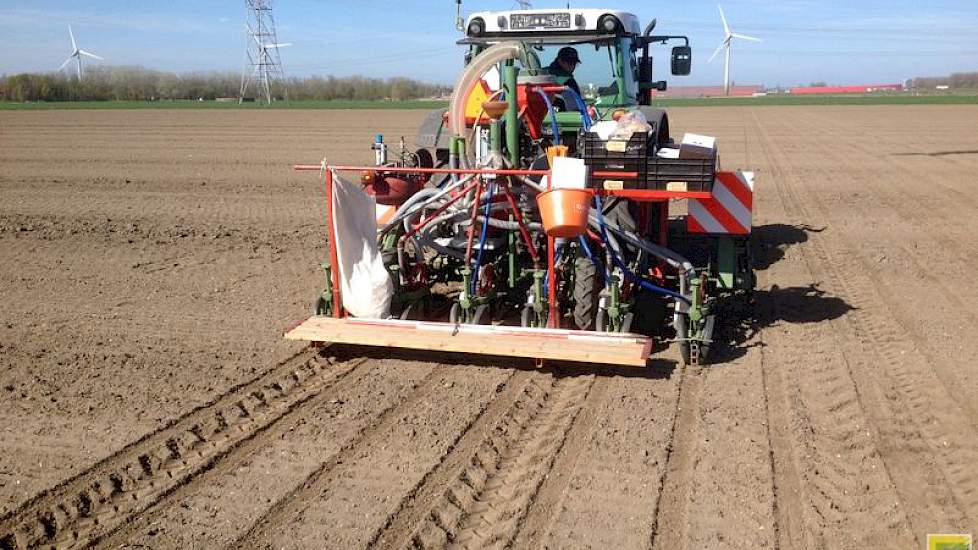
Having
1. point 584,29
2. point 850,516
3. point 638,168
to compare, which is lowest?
point 850,516

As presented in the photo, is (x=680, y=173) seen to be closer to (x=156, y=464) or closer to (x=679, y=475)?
(x=679, y=475)

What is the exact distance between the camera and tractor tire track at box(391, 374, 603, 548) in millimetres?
3729

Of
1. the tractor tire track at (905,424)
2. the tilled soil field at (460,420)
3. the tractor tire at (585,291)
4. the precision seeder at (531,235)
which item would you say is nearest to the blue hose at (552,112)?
the precision seeder at (531,235)

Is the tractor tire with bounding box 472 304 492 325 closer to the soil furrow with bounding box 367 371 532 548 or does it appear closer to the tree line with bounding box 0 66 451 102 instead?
the soil furrow with bounding box 367 371 532 548

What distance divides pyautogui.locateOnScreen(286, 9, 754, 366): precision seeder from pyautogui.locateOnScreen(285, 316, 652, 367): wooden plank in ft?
0.04

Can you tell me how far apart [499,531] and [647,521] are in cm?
64

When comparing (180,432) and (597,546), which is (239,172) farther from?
(597,546)

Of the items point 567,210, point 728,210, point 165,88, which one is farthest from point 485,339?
point 165,88

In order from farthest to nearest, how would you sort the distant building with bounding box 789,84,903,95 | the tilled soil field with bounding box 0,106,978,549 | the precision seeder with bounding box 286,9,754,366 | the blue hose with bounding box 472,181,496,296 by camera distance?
the distant building with bounding box 789,84,903,95
the blue hose with bounding box 472,181,496,296
the precision seeder with bounding box 286,9,754,366
the tilled soil field with bounding box 0,106,978,549

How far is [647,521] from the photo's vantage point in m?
3.79

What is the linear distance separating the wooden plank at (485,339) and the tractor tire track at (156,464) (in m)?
0.26

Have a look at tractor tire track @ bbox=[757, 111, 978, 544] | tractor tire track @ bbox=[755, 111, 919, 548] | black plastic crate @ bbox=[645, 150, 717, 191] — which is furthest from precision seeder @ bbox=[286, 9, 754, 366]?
tractor tire track @ bbox=[757, 111, 978, 544]

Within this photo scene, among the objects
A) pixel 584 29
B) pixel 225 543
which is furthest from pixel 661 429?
pixel 584 29

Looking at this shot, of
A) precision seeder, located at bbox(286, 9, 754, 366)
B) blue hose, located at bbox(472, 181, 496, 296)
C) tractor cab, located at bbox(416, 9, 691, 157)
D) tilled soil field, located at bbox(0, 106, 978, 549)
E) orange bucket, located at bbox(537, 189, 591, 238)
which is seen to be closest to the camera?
tilled soil field, located at bbox(0, 106, 978, 549)
